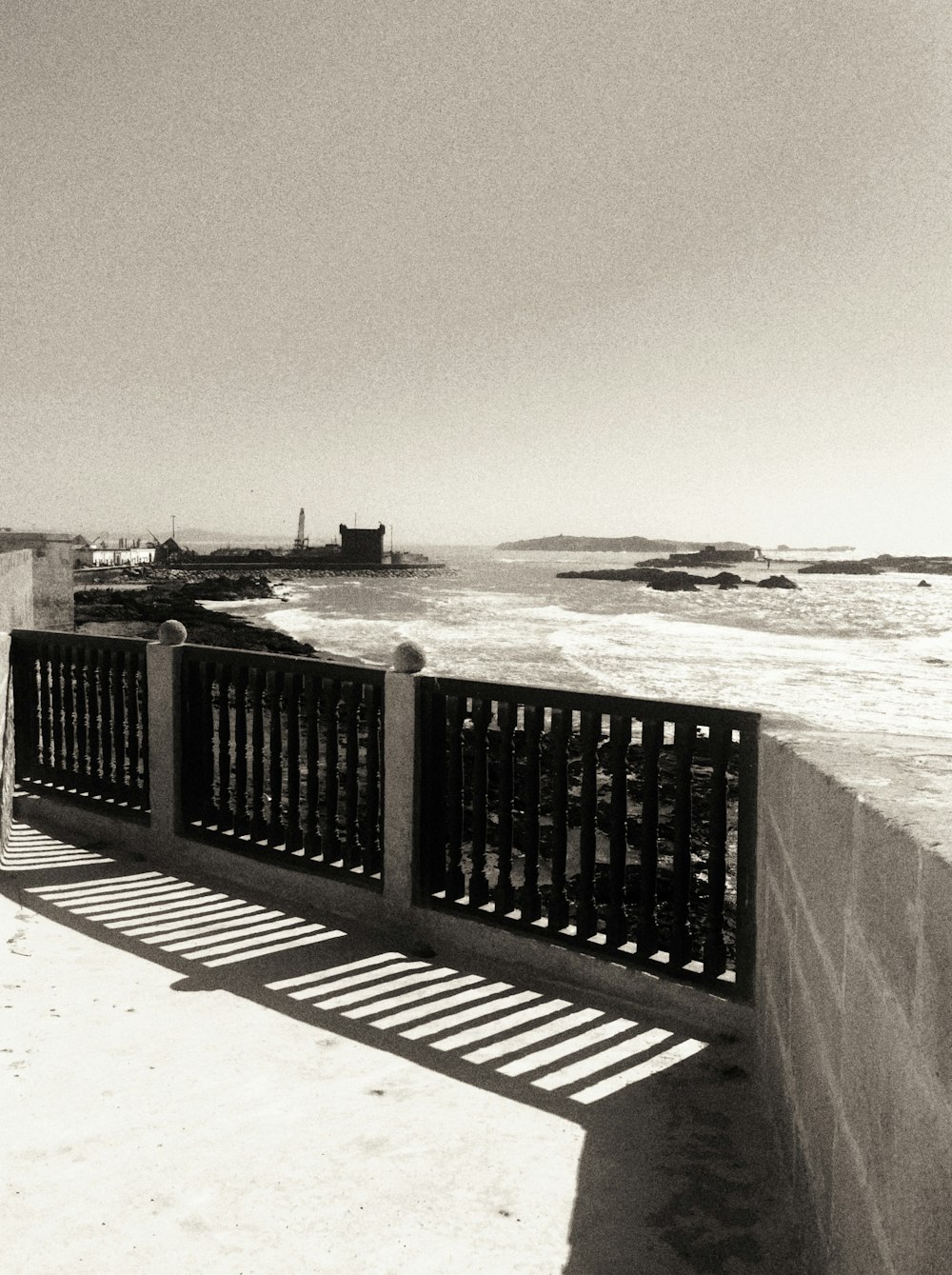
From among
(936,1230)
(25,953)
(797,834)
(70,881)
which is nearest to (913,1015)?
(936,1230)

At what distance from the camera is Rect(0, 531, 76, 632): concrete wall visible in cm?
1268

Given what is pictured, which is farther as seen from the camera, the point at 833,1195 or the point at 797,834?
the point at 797,834

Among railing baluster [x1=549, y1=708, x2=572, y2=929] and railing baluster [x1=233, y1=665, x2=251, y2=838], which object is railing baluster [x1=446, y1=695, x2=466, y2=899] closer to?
railing baluster [x1=549, y1=708, x2=572, y2=929]

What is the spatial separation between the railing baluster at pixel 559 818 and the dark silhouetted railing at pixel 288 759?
97 centimetres

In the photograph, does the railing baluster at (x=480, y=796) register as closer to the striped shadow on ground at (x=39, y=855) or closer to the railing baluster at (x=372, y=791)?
the railing baluster at (x=372, y=791)

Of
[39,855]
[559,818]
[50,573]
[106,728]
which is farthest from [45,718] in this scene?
[50,573]

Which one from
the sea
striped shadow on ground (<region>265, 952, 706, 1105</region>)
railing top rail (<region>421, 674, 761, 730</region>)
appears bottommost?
the sea

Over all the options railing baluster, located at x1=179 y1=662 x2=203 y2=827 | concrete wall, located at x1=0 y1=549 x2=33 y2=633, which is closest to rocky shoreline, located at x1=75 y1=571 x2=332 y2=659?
concrete wall, located at x1=0 y1=549 x2=33 y2=633

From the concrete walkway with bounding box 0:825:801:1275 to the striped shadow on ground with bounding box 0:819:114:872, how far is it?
3.34 ft

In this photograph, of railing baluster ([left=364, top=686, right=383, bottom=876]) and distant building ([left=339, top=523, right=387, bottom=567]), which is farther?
distant building ([left=339, top=523, right=387, bottom=567])

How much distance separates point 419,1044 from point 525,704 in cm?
146

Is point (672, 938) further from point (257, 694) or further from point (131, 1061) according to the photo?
point (257, 694)

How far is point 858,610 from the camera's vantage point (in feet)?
271

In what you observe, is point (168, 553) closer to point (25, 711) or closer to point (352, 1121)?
point (25, 711)
